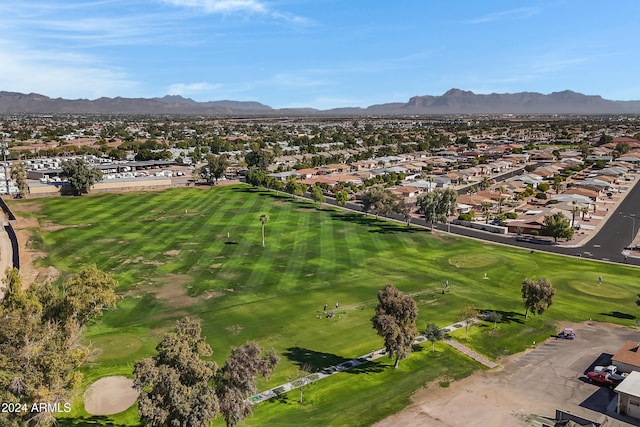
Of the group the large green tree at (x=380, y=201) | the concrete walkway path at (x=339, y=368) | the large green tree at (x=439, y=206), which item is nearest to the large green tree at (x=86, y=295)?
the concrete walkway path at (x=339, y=368)

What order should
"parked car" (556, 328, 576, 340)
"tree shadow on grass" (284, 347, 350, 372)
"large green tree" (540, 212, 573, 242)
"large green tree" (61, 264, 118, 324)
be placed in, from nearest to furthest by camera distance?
"large green tree" (61, 264, 118, 324)
"tree shadow on grass" (284, 347, 350, 372)
"parked car" (556, 328, 576, 340)
"large green tree" (540, 212, 573, 242)

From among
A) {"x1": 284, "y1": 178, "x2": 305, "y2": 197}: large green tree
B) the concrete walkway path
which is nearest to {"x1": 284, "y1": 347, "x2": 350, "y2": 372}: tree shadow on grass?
the concrete walkway path

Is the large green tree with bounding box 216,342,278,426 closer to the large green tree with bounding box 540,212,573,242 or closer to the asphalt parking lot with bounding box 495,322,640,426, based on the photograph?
the asphalt parking lot with bounding box 495,322,640,426

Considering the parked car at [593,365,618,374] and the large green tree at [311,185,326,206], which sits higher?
the large green tree at [311,185,326,206]

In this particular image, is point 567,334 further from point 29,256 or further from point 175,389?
point 29,256

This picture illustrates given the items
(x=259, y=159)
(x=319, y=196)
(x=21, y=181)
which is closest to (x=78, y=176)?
(x=21, y=181)

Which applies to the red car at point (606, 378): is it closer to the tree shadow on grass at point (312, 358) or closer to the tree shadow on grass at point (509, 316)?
the tree shadow on grass at point (509, 316)
